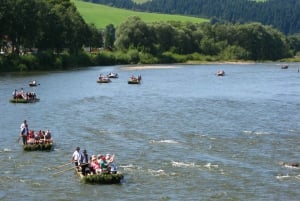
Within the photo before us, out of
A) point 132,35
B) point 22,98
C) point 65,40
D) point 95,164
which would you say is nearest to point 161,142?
point 95,164

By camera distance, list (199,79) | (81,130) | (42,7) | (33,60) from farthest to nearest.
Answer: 1. (42,7)
2. (33,60)
3. (199,79)
4. (81,130)

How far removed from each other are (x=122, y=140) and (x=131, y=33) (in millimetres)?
128268

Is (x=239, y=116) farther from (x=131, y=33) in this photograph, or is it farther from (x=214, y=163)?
(x=131, y=33)

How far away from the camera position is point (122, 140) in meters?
51.7

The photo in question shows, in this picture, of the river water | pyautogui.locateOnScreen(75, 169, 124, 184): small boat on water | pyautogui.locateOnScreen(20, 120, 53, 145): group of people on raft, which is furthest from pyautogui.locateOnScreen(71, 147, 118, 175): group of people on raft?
pyautogui.locateOnScreen(20, 120, 53, 145): group of people on raft

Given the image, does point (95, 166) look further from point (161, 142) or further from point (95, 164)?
point (161, 142)

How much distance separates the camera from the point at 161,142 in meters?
50.7

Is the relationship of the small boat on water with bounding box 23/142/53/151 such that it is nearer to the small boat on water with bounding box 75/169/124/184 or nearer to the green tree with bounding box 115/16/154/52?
the small boat on water with bounding box 75/169/124/184

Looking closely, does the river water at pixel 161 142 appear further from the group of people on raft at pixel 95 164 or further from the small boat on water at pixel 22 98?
the small boat on water at pixel 22 98

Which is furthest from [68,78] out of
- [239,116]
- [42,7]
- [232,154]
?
[232,154]

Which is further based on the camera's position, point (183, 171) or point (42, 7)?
point (42, 7)

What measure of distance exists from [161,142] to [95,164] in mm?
12624

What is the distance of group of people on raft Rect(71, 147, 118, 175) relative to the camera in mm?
38344

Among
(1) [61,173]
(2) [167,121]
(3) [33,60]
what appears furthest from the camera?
(3) [33,60]
